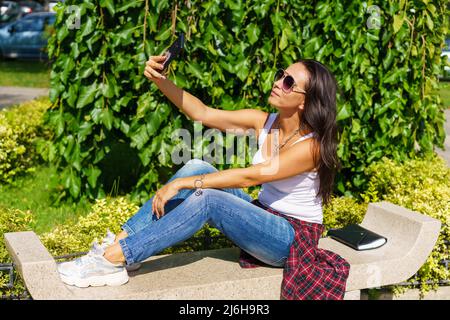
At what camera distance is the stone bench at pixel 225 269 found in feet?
9.09

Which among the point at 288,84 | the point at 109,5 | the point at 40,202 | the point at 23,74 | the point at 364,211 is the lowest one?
the point at 23,74

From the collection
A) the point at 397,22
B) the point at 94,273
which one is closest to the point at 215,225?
the point at 94,273

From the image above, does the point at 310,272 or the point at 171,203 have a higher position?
the point at 171,203

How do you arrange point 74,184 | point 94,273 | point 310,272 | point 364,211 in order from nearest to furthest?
1. point 94,273
2. point 310,272
3. point 364,211
4. point 74,184

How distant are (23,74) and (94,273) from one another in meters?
12.6

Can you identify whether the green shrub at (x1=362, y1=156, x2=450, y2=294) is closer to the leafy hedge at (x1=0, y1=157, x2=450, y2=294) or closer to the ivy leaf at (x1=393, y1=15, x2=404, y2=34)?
the leafy hedge at (x1=0, y1=157, x2=450, y2=294)

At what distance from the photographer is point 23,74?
14.6 meters

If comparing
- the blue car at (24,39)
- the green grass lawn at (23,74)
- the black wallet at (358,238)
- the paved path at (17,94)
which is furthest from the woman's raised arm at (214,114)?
the blue car at (24,39)

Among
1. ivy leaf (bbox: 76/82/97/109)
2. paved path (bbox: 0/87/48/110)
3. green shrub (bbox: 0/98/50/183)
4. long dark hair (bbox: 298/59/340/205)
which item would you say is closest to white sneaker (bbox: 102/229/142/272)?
long dark hair (bbox: 298/59/340/205)

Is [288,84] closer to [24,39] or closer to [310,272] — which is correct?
[310,272]

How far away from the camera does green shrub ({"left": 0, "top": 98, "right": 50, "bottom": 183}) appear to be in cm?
569

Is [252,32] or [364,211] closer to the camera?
[364,211]

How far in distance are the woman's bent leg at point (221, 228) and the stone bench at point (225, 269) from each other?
0.13 m
